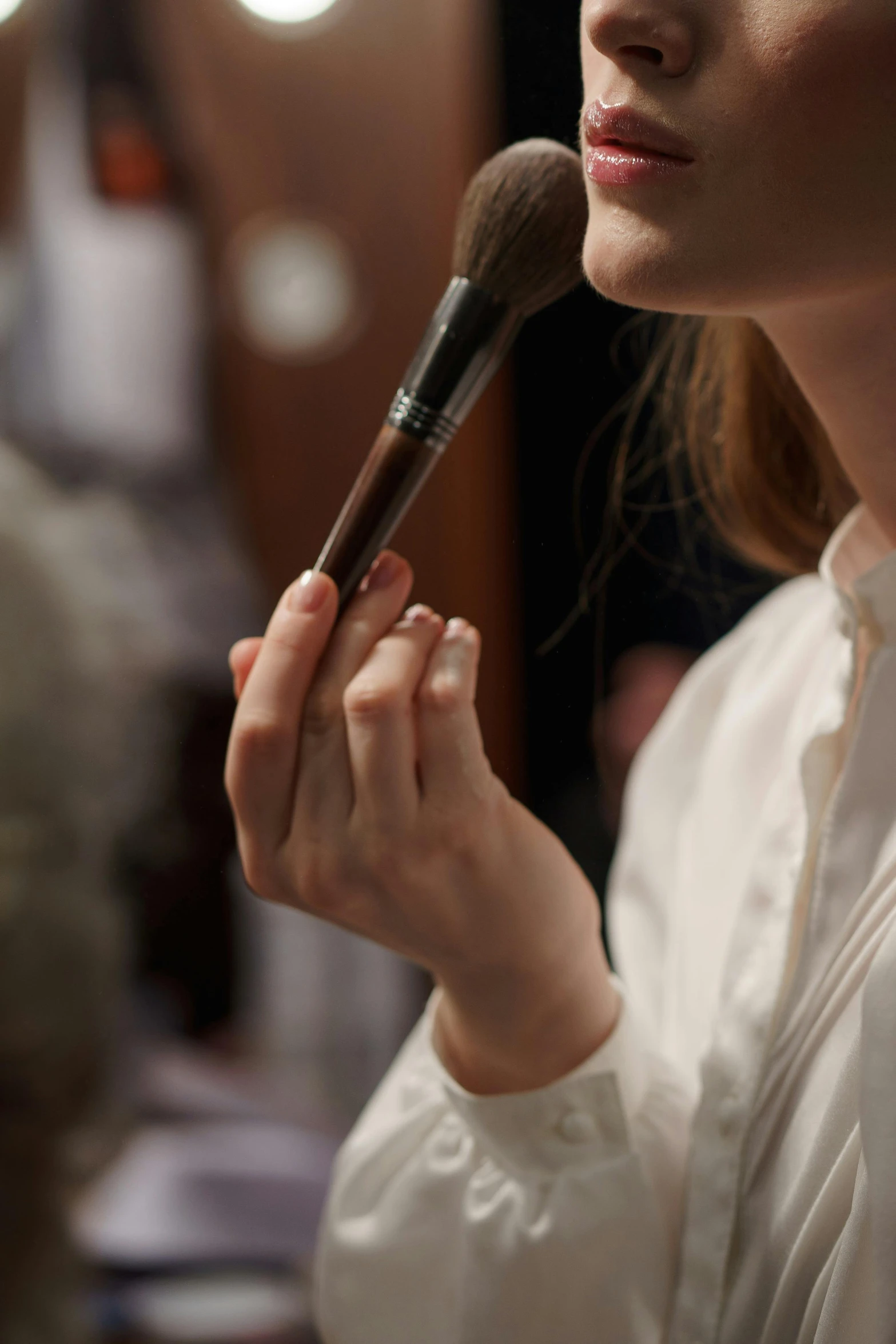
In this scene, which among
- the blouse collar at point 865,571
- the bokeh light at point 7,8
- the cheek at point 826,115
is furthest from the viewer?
the bokeh light at point 7,8

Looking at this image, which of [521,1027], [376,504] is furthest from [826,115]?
[521,1027]

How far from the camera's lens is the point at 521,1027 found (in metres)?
0.38

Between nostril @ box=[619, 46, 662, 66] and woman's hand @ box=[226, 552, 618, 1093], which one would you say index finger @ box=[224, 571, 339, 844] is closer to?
woman's hand @ box=[226, 552, 618, 1093]

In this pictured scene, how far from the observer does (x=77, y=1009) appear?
45 centimetres

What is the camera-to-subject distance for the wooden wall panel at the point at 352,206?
0.45 meters

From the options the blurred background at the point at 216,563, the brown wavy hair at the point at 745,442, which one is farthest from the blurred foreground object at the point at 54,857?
the brown wavy hair at the point at 745,442

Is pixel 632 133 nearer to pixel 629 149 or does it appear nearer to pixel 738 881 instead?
pixel 629 149

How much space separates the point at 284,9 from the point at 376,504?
1.15ft

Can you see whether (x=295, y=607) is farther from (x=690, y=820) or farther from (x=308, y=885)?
(x=690, y=820)

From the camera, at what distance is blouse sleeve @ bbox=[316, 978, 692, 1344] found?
39 centimetres

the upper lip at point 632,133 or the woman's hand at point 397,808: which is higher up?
the upper lip at point 632,133

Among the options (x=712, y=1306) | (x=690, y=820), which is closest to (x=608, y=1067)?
(x=712, y=1306)

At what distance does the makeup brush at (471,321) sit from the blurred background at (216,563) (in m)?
0.02

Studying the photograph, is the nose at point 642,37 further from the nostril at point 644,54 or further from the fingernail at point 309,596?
the fingernail at point 309,596
